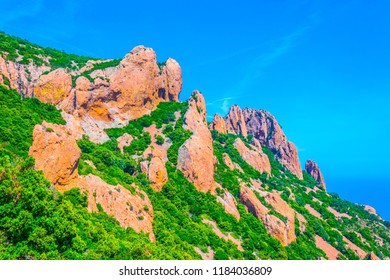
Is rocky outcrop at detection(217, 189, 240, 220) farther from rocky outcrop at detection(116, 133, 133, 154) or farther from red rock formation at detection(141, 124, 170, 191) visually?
rocky outcrop at detection(116, 133, 133, 154)

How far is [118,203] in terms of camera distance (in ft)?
144

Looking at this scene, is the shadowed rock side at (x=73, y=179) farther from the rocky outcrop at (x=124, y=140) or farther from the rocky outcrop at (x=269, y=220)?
the rocky outcrop at (x=269, y=220)

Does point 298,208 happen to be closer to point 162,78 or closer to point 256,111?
point 162,78

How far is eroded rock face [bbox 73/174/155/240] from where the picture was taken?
4187cm

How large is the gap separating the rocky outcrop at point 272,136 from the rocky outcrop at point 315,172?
11376 mm

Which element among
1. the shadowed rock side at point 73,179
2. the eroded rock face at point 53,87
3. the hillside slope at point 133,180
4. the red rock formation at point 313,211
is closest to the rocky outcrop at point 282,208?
the hillside slope at point 133,180

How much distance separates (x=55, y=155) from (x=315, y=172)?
13454cm

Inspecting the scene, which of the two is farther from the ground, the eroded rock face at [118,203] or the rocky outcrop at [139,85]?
the rocky outcrop at [139,85]

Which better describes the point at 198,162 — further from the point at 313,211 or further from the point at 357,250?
the point at 313,211

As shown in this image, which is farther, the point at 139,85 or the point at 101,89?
the point at 139,85

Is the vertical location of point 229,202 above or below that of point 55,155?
above

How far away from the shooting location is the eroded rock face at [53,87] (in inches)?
2835

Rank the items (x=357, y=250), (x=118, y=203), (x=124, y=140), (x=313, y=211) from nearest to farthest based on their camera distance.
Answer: (x=118, y=203) → (x=124, y=140) → (x=357, y=250) → (x=313, y=211)

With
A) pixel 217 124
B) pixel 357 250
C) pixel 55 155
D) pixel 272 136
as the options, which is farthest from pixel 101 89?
pixel 272 136
